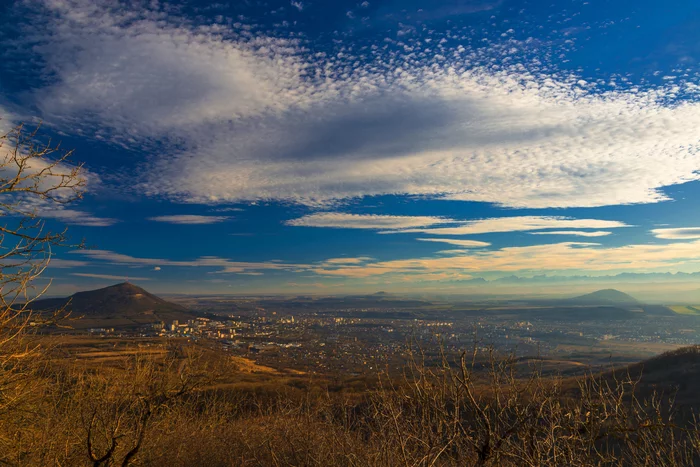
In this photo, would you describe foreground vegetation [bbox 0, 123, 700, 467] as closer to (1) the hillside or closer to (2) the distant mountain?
(1) the hillside

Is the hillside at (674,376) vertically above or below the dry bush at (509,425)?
below

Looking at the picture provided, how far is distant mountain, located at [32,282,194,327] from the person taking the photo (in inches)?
4510

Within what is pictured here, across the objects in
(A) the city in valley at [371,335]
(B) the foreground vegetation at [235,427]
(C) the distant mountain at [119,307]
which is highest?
(B) the foreground vegetation at [235,427]

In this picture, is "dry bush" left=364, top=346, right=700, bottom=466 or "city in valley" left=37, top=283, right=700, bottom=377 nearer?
"dry bush" left=364, top=346, right=700, bottom=466

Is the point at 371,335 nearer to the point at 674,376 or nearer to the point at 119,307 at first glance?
the point at 674,376

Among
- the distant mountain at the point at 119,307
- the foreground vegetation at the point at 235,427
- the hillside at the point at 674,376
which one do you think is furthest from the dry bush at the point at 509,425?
the distant mountain at the point at 119,307

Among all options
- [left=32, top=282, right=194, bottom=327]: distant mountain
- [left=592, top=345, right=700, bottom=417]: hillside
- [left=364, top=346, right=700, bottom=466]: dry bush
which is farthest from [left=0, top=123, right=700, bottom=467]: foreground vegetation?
[left=32, top=282, right=194, bottom=327]: distant mountain

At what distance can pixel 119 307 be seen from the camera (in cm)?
14150

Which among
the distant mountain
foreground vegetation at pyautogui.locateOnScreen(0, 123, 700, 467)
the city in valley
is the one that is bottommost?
the city in valley

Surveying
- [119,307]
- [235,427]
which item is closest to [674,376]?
[235,427]

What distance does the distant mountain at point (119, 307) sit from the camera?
11456 cm

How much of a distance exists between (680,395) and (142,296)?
178m

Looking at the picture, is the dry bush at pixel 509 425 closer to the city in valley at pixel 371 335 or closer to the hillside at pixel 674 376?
the city in valley at pixel 371 335

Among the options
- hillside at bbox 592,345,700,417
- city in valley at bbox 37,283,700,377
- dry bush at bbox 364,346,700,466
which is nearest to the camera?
dry bush at bbox 364,346,700,466
